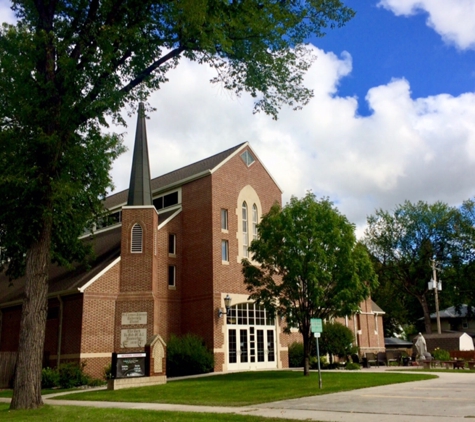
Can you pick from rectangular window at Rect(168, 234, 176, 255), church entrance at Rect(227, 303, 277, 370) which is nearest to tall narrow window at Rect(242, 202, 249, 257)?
church entrance at Rect(227, 303, 277, 370)

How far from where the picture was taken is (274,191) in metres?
33.1

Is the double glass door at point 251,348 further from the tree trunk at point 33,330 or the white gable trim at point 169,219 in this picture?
the tree trunk at point 33,330

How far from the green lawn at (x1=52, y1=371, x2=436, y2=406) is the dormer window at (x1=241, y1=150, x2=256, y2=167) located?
13.9 meters

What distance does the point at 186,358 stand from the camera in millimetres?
25672

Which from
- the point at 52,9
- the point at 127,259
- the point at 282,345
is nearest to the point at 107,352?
the point at 127,259

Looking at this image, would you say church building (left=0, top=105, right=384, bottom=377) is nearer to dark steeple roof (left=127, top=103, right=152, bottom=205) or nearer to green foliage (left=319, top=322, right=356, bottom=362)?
dark steeple roof (left=127, top=103, right=152, bottom=205)

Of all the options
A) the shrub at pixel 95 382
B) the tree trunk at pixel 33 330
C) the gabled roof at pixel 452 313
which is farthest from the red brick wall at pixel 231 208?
the gabled roof at pixel 452 313

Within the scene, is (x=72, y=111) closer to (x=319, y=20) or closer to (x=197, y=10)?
(x=197, y=10)

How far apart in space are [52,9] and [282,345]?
A: 72.6 feet

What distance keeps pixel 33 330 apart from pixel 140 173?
49.4ft

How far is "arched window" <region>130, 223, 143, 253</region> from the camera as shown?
27.1 meters

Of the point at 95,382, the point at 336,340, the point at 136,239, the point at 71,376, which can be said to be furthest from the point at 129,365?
the point at 336,340

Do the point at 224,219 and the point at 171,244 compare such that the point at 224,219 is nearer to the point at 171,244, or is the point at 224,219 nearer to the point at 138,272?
the point at 171,244

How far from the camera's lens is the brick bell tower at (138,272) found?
2580 cm
